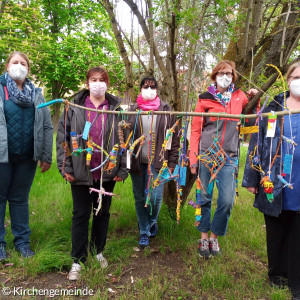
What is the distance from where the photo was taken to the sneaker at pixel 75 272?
8.87ft

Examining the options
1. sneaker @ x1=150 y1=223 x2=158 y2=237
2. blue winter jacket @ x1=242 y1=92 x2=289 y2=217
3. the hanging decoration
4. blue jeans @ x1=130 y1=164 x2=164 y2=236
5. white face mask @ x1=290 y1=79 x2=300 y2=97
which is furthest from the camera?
sneaker @ x1=150 y1=223 x2=158 y2=237

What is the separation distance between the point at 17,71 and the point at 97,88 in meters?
0.89

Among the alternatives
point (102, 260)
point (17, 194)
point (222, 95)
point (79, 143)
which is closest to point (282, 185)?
point (222, 95)

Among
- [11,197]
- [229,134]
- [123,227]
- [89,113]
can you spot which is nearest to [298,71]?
[229,134]

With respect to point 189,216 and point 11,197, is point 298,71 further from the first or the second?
point 11,197

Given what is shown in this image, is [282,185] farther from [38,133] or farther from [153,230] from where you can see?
[38,133]

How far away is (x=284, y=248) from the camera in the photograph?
8.47 feet

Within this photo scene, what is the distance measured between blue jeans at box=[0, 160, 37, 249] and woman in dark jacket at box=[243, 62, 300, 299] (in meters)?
2.26

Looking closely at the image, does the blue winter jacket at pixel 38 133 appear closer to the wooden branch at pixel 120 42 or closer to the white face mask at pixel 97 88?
the white face mask at pixel 97 88

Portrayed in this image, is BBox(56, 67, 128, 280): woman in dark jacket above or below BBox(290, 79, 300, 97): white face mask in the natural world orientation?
below

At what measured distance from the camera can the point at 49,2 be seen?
35.7 feet

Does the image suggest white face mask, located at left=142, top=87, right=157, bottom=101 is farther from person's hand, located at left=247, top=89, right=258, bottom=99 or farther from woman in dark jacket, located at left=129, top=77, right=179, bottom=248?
person's hand, located at left=247, top=89, right=258, bottom=99

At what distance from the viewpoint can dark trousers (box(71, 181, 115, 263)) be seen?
8.87 ft

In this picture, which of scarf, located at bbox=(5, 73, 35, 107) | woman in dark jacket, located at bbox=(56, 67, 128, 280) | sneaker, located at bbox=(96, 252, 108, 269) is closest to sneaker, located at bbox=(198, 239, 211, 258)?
sneaker, located at bbox=(96, 252, 108, 269)
